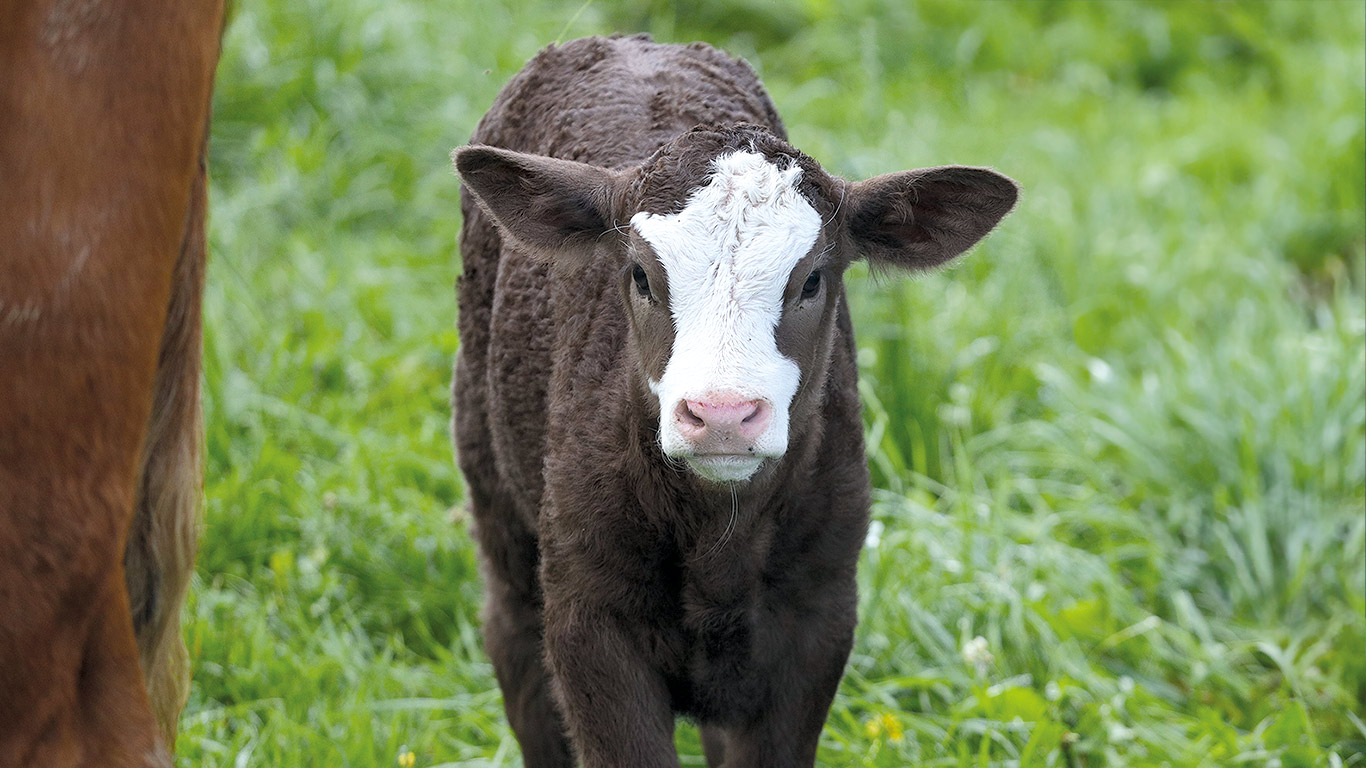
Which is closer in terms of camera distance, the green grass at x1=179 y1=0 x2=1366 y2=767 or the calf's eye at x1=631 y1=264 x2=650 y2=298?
the calf's eye at x1=631 y1=264 x2=650 y2=298

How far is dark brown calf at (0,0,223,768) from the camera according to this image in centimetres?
212

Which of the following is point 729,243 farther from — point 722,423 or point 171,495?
point 171,495

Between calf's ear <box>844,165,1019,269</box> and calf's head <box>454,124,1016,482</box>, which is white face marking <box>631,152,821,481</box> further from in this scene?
calf's ear <box>844,165,1019,269</box>

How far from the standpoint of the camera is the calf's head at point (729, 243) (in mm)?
2664

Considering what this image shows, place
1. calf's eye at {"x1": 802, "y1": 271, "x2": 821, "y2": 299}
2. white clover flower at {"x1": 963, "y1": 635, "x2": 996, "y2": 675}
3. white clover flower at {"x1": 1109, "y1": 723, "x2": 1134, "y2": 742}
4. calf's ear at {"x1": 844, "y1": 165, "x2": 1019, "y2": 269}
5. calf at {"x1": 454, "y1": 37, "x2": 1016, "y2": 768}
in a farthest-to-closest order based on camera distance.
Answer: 1. white clover flower at {"x1": 963, "y1": 635, "x2": 996, "y2": 675}
2. white clover flower at {"x1": 1109, "y1": 723, "x2": 1134, "y2": 742}
3. calf's ear at {"x1": 844, "y1": 165, "x2": 1019, "y2": 269}
4. calf's eye at {"x1": 802, "y1": 271, "x2": 821, "y2": 299}
5. calf at {"x1": 454, "y1": 37, "x2": 1016, "y2": 768}

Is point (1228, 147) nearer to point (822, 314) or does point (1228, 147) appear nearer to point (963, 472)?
point (963, 472)

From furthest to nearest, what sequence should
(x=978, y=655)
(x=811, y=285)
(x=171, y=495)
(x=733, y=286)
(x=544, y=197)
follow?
(x=978, y=655), (x=544, y=197), (x=811, y=285), (x=733, y=286), (x=171, y=495)

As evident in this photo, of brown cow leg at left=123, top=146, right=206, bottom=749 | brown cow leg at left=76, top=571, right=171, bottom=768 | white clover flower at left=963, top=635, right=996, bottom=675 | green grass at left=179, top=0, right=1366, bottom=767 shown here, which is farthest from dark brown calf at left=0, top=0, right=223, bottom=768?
white clover flower at left=963, top=635, right=996, bottom=675

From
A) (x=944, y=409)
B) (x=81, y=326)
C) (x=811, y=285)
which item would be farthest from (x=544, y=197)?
(x=944, y=409)

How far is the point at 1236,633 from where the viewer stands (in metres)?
4.59

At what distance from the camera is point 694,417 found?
262 cm

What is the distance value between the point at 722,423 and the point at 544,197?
2.55 feet

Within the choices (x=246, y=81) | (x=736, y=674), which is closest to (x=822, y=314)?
(x=736, y=674)

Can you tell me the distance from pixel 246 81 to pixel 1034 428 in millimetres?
3706
